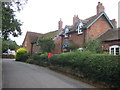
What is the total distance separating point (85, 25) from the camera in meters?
24.3

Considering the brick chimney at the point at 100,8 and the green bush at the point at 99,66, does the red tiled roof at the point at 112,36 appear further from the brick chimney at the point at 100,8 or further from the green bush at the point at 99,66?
the green bush at the point at 99,66

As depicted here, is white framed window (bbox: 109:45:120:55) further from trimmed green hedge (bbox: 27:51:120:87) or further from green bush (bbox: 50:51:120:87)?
green bush (bbox: 50:51:120:87)

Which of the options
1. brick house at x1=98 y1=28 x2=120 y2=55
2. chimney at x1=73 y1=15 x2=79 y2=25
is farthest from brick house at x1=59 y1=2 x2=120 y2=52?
chimney at x1=73 y1=15 x2=79 y2=25

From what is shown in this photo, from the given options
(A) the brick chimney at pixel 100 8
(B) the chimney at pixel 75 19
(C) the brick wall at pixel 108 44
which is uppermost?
(A) the brick chimney at pixel 100 8

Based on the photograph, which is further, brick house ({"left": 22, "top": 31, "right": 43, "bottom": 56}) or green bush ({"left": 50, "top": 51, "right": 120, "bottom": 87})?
brick house ({"left": 22, "top": 31, "right": 43, "bottom": 56})

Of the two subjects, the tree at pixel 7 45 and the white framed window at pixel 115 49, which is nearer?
the white framed window at pixel 115 49

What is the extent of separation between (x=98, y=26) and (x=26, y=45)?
92.6ft

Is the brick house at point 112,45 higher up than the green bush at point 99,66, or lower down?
higher up

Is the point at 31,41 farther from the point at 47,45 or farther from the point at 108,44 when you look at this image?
the point at 108,44

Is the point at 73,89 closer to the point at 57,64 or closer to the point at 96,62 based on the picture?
the point at 96,62

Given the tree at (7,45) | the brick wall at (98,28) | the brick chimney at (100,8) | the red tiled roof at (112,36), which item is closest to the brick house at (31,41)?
the tree at (7,45)

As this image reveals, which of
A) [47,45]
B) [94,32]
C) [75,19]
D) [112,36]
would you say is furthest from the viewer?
[75,19]

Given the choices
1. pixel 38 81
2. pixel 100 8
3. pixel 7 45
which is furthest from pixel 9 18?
pixel 7 45

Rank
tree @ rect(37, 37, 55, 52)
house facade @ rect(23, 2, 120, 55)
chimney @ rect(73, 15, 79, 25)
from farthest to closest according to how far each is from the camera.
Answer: chimney @ rect(73, 15, 79, 25) < tree @ rect(37, 37, 55, 52) < house facade @ rect(23, 2, 120, 55)
